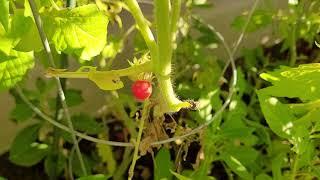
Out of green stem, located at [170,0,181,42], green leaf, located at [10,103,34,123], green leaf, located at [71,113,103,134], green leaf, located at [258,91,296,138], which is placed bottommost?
green leaf, located at [71,113,103,134]

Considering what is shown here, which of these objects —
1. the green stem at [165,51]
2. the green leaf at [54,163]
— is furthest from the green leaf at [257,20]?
the green stem at [165,51]

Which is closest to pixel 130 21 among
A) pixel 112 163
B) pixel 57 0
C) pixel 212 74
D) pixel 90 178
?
pixel 212 74

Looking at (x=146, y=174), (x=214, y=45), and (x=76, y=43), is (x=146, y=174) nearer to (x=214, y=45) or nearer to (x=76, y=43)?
(x=214, y=45)

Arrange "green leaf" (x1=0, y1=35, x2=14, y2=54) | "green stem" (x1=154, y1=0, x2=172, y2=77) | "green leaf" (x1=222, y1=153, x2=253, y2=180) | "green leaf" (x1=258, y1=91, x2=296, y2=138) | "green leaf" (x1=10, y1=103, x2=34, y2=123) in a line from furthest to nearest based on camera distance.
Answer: "green leaf" (x1=10, y1=103, x2=34, y2=123) < "green leaf" (x1=222, y1=153, x2=253, y2=180) < "green leaf" (x1=258, y1=91, x2=296, y2=138) < "green leaf" (x1=0, y1=35, x2=14, y2=54) < "green stem" (x1=154, y1=0, x2=172, y2=77)

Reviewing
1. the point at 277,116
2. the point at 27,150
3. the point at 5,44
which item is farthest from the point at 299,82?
the point at 27,150

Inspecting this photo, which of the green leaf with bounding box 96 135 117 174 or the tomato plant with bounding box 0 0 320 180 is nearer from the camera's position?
the tomato plant with bounding box 0 0 320 180

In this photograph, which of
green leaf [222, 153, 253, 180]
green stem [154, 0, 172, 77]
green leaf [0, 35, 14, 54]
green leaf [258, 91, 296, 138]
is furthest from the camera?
green leaf [222, 153, 253, 180]

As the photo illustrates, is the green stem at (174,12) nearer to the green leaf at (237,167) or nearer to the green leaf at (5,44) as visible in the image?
the green leaf at (5,44)

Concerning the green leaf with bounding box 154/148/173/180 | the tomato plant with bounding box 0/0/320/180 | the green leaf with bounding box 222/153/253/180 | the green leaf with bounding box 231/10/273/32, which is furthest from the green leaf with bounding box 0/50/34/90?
the green leaf with bounding box 231/10/273/32

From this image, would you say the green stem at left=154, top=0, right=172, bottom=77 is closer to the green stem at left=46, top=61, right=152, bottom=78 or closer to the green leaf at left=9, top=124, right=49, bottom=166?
the green stem at left=46, top=61, right=152, bottom=78
